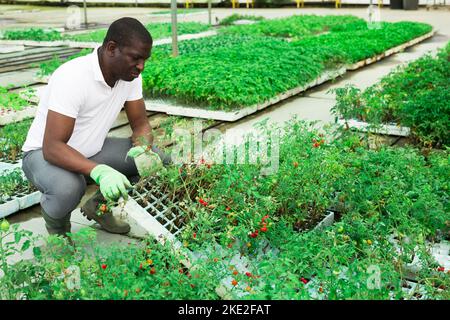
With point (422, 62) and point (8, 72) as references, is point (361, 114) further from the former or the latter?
point (8, 72)

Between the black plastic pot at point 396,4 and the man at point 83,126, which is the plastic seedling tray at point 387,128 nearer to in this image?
the man at point 83,126

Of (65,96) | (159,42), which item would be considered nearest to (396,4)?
(159,42)

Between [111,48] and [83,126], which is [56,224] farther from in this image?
[111,48]

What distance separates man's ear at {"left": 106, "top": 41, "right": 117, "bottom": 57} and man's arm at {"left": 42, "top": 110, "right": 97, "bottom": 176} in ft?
1.41

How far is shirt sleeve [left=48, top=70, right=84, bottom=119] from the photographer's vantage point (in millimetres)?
3293

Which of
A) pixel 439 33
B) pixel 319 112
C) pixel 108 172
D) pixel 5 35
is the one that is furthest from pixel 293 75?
pixel 5 35

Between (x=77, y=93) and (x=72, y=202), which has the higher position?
(x=77, y=93)

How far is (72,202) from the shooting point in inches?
131

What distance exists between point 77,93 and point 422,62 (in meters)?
5.51

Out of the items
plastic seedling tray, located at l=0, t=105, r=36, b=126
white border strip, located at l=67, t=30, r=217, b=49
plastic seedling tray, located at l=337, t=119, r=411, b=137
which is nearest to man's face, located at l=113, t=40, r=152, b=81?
plastic seedling tray, located at l=337, t=119, r=411, b=137

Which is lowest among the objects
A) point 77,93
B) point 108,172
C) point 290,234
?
point 290,234

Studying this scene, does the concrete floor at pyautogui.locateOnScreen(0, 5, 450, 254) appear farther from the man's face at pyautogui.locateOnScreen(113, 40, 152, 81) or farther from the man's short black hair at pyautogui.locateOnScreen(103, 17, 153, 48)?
the man's short black hair at pyautogui.locateOnScreen(103, 17, 153, 48)

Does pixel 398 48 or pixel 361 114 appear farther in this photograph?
pixel 398 48

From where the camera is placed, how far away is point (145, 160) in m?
3.61
